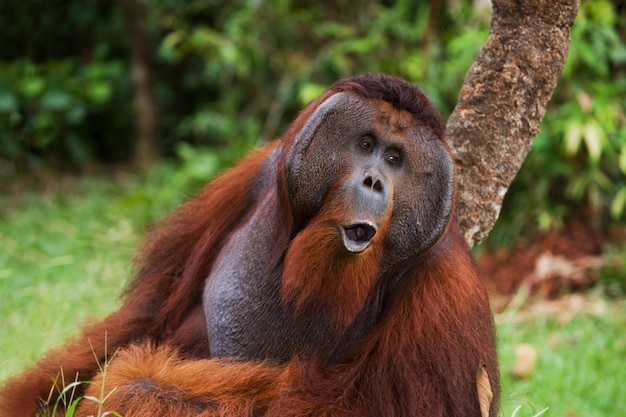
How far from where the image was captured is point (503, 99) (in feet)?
10.9

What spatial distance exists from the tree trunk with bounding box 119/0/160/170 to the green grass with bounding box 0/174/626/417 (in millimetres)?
844

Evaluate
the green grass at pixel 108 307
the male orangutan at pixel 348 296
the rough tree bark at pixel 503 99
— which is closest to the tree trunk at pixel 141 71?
the green grass at pixel 108 307

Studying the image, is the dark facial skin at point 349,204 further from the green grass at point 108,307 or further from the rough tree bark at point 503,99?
the green grass at point 108,307

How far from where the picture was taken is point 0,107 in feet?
26.0

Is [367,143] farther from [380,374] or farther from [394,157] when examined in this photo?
[380,374]

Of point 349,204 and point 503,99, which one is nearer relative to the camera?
point 349,204

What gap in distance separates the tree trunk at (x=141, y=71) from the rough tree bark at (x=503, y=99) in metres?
5.71

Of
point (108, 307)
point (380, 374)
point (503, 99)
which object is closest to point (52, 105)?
point (108, 307)

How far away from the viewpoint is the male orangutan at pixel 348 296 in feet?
8.82

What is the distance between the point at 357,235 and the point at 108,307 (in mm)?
3412

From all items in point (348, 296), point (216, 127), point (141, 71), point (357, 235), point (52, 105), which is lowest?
point (216, 127)

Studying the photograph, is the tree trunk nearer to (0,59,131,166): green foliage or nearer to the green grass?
(0,59,131,166): green foliage

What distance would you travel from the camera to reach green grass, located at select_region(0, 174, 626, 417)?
4730mm

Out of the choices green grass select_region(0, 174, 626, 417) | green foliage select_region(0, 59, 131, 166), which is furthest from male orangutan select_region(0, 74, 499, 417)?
green foliage select_region(0, 59, 131, 166)
